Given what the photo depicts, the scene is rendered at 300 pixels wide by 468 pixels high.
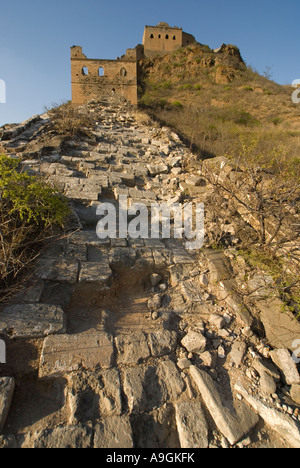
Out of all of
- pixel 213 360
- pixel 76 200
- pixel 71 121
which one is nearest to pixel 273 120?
pixel 71 121

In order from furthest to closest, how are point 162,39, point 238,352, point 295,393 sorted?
point 162,39
point 238,352
point 295,393

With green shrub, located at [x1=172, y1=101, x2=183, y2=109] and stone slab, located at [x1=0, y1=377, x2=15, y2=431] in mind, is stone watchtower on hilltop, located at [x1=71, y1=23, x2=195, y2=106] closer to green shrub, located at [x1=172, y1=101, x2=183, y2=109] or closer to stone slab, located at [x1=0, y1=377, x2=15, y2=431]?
green shrub, located at [x1=172, y1=101, x2=183, y2=109]

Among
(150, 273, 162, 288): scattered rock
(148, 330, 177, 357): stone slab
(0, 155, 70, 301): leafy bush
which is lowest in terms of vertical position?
(148, 330, 177, 357): stone slab

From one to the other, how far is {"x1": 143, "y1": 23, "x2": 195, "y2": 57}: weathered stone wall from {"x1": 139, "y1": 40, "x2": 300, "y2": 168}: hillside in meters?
2.66

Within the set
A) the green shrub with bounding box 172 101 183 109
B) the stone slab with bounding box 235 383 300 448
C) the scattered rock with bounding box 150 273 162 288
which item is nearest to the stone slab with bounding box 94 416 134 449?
the stone slab with bounding box 235 383 300 448

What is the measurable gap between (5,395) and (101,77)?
17307 mm

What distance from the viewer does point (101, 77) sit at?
14.8 meters

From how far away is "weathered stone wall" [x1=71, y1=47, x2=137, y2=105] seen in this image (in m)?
14.6

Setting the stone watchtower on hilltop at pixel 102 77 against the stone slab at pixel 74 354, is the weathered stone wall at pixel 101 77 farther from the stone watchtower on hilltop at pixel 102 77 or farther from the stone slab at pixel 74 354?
the stone slab at pixel 74 354

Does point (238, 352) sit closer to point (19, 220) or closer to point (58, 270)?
point (58, 270)

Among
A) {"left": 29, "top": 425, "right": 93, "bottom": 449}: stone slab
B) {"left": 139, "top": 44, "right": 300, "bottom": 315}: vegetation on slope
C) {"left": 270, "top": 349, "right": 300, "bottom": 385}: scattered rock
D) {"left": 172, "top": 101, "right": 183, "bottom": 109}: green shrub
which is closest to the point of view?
{"left": 29, "top": 425, "right": 93, "bottom": 449}: stone slab

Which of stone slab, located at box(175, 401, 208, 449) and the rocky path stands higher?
the rocky path

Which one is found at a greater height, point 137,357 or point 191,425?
point 137,357

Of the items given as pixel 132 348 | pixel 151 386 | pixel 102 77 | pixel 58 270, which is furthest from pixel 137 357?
Result: pixel 102 77
